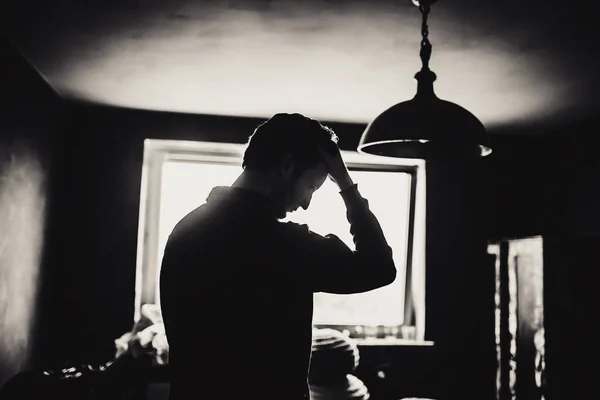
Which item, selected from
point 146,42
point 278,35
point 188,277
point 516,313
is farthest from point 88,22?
point 516,313

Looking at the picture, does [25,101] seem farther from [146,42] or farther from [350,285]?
[350,285]

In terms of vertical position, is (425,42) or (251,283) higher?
(425,42)

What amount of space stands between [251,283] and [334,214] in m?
3.68

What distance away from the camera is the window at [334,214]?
191 inches

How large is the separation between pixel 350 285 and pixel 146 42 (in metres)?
2.03

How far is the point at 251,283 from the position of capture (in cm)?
144

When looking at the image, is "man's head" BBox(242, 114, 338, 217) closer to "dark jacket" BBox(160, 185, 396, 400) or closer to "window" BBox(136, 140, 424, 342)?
"dark jacket" BBox(160, 185, 396, 400)

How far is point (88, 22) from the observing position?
2838 mm

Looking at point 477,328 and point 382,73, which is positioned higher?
point 382,73

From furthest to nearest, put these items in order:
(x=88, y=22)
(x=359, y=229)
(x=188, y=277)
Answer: (x=88, y=22) < (x=359, y=229) < (x=188, y=277)

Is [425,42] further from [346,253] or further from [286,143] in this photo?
[346,253]

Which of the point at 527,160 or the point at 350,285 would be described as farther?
the point at 527,160

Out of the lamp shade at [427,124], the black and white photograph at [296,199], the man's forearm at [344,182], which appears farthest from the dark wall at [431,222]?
the man's forearm at [344,182]

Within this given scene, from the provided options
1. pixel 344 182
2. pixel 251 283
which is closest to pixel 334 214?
pixel 344 182
